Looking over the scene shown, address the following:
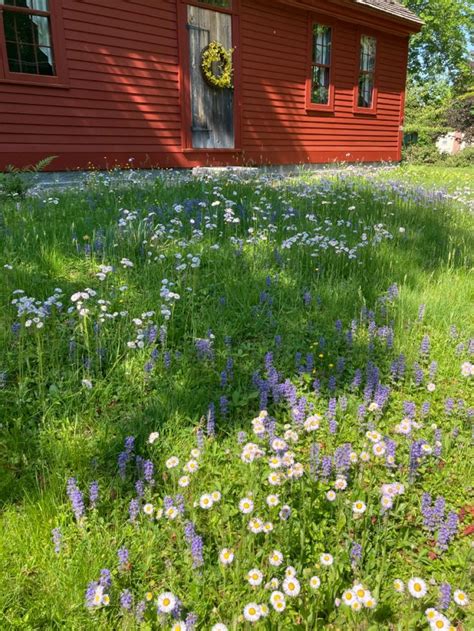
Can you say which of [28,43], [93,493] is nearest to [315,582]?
[93,493]

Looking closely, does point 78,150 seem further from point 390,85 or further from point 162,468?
point 390,85

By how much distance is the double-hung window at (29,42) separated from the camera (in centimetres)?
779

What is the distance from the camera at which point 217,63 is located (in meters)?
10.8

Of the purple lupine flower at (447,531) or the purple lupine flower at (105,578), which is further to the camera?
the purple lupine flower at (447,531)

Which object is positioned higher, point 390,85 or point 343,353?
point 390,85

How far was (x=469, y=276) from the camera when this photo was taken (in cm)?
448

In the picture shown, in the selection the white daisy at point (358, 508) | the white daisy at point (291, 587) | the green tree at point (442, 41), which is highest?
the green tree at point (442, 41)

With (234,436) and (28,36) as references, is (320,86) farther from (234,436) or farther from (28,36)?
(234,436)

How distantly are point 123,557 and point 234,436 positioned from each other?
0.84m

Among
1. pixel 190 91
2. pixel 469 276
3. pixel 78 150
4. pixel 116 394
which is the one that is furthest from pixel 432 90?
pixel 116 394

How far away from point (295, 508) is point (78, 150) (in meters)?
8.49

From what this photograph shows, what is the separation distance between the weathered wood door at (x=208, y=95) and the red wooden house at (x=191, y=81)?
0.03 m

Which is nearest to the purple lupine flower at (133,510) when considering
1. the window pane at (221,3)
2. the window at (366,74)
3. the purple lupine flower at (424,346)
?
the purple lupine flower at (424,346)

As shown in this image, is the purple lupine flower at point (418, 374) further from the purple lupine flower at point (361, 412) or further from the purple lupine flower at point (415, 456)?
the purple lupine flower at point (415, 456)
